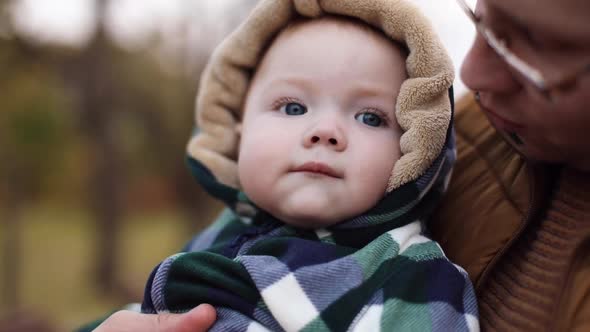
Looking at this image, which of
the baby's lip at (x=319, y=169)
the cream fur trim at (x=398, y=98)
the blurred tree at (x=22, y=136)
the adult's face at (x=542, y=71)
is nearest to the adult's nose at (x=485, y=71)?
the adult's face at (x=542, y=71)

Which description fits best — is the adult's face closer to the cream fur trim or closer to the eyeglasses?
the eyeglasses

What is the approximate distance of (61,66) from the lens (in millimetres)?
5258

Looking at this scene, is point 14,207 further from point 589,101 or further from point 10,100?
point 589,101

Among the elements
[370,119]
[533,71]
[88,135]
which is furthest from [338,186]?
[88,135]

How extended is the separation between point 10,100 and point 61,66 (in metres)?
0.86

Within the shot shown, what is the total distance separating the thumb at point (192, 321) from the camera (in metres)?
1.04

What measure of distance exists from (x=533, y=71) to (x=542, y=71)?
12 mm

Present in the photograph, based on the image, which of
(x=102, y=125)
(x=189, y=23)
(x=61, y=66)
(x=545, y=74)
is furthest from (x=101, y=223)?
(x=545, y=74)

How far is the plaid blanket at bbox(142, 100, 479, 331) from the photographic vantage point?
0.99m

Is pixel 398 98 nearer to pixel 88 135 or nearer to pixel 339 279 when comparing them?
pixel 339 279

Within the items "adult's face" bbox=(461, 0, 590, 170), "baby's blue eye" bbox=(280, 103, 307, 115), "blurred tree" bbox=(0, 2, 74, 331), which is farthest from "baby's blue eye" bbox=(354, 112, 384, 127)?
"blurred tree" bbox=(0, 2, 74, 331)

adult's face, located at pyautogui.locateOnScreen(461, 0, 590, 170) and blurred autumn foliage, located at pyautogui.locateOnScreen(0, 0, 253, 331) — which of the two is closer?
adult's face, located at pyautogui.locateOnScreen(461, 0, 590, 170)

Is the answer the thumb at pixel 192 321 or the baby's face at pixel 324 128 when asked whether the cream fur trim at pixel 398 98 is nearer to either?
the baby's face at pixel 324 128

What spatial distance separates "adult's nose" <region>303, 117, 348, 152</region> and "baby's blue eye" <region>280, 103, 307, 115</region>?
3.2 inches
